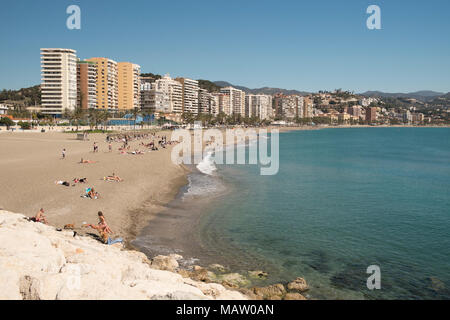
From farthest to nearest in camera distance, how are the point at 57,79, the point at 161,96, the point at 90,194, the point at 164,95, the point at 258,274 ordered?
the point at 164,95 < the point at 161,96 < the point at 57,79 < the point at 90,194 < the point at 258,274

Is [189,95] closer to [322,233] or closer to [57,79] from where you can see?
[57,79]

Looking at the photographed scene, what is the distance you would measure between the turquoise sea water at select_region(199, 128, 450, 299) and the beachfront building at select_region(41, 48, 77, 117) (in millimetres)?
91606

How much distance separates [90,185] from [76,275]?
→ 12.4 meters

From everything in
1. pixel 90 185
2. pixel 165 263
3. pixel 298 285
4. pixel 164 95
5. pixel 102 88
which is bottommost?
pixel 298 285

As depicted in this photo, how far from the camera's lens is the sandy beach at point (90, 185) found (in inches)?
550

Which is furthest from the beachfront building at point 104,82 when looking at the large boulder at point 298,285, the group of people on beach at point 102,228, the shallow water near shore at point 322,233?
the large boulder at point 298,285

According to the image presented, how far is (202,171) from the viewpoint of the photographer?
30594mm

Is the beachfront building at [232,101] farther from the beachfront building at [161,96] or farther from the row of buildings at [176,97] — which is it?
the beachfront building at [161,96]

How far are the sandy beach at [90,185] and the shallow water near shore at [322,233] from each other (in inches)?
50.5

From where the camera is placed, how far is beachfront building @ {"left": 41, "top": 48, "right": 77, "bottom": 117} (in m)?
103

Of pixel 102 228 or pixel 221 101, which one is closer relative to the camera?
pixel 102 228

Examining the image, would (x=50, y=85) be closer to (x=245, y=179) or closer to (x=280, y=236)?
(x=245, y=179)

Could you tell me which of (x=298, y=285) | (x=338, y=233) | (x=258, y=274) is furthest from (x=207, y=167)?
(x=298, y=285)

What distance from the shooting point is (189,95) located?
14938 cm
